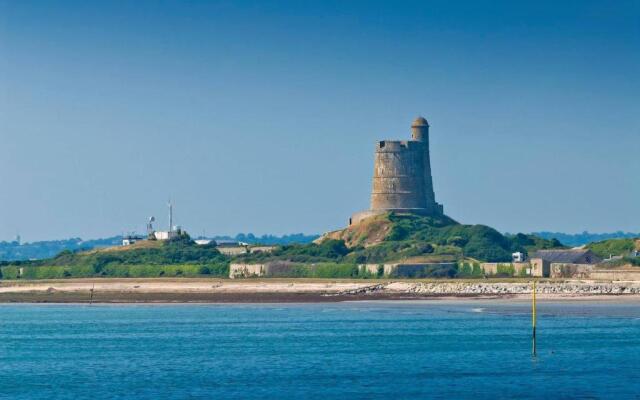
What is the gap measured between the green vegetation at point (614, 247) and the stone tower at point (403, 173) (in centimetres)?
1758

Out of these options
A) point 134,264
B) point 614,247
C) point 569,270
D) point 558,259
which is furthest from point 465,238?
point 134,264

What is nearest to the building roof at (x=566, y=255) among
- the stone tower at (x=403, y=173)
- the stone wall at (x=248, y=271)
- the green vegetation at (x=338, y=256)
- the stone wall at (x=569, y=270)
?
the stone wall at (x=569, y=270)

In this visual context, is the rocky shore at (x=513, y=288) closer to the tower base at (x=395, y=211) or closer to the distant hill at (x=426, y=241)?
the distant hill at (x=426, y=241)

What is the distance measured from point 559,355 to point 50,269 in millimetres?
65147

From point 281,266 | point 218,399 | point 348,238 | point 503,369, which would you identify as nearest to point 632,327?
point 503,369

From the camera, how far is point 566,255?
304ft

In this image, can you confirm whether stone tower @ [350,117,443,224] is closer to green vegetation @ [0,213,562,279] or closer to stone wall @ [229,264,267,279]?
green vegetation @ [0,213,562,279]

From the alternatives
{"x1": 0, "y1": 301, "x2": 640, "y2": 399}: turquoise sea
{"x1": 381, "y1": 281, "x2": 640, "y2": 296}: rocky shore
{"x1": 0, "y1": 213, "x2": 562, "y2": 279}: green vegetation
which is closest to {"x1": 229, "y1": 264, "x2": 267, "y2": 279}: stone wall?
{"x1": 0, "y1": 213, "x2": 562, "y2": 279}: green vegetation

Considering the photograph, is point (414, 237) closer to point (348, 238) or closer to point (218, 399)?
point (348, 238)

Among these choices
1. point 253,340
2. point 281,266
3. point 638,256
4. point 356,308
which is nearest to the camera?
point 253,340

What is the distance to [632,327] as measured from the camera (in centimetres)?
6047

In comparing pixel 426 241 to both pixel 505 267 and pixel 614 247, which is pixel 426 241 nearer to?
pixel 614 247

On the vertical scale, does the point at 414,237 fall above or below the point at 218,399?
above

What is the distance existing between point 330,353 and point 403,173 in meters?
62.3
